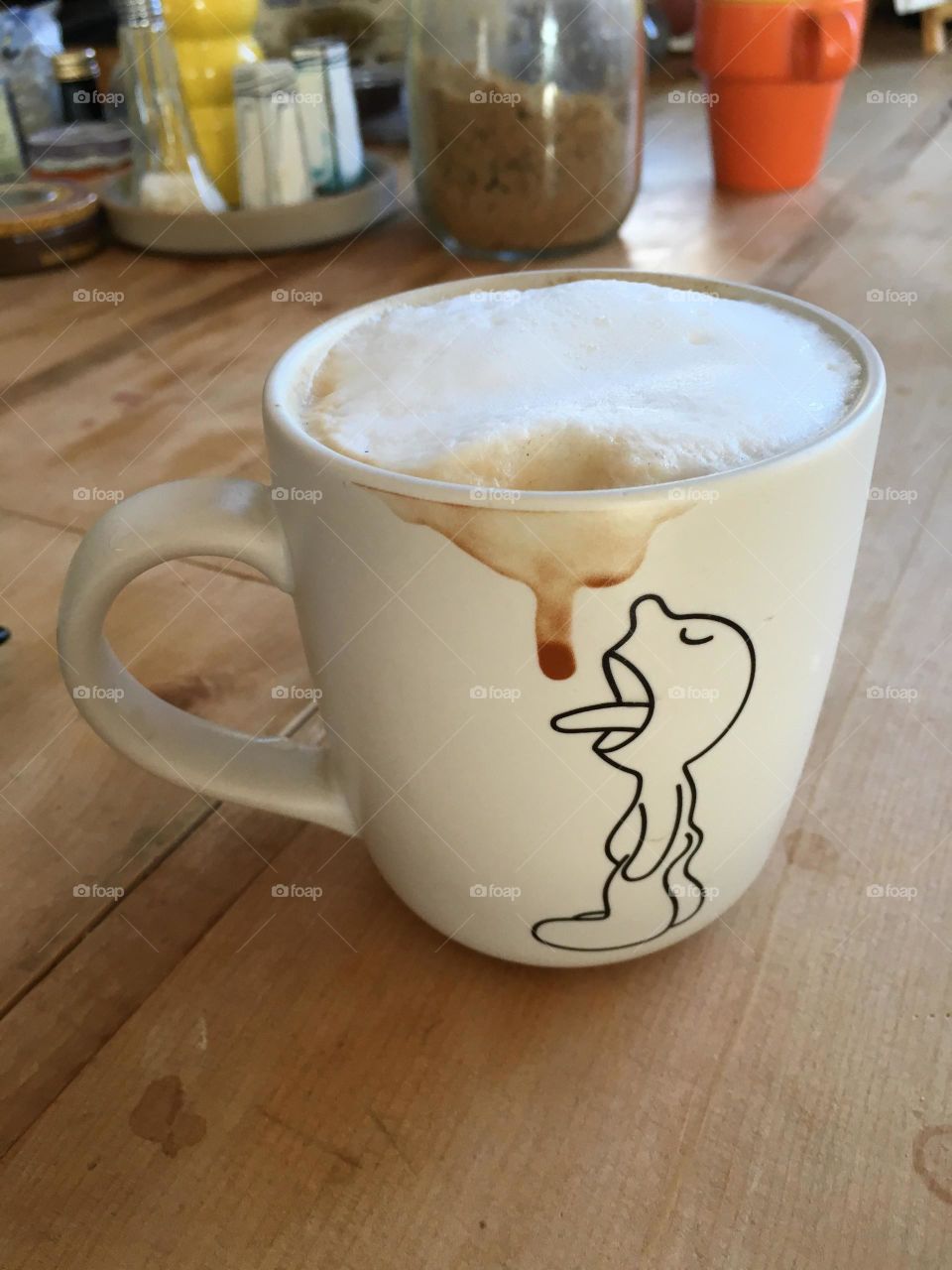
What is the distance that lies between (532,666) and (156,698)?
0.54 feet

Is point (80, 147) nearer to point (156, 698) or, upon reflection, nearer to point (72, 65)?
point (72, 65)

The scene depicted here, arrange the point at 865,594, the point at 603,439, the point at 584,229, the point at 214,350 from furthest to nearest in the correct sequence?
the point at 584,229 → the point at 214,350 → the point at 865,594 → the point at 603,439

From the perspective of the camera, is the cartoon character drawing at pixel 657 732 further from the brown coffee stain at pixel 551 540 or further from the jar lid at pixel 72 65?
the jar lid at pixel 72 65

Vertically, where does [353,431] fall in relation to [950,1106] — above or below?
above

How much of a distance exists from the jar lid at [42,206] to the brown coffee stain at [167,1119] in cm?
83

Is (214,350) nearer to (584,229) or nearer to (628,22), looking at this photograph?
(584,229)

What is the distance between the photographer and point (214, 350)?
799mm

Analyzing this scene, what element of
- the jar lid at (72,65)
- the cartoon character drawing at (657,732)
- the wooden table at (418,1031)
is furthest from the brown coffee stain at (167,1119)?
the jar lid at (72,65)

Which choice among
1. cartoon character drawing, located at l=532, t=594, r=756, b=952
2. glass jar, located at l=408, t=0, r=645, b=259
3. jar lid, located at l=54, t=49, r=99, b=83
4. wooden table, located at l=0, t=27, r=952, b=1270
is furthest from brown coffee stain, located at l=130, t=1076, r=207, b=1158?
jar lid, located at l=54, t=49, r=99, b=83

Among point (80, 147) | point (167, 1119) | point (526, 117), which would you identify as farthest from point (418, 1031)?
point (80, 147)

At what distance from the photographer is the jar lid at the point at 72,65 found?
125 centimetres

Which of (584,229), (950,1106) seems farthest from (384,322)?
(584,229)

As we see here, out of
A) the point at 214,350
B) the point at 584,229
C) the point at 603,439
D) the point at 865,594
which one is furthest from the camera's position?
the point at 584,229

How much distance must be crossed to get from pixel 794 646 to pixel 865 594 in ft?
0.79
